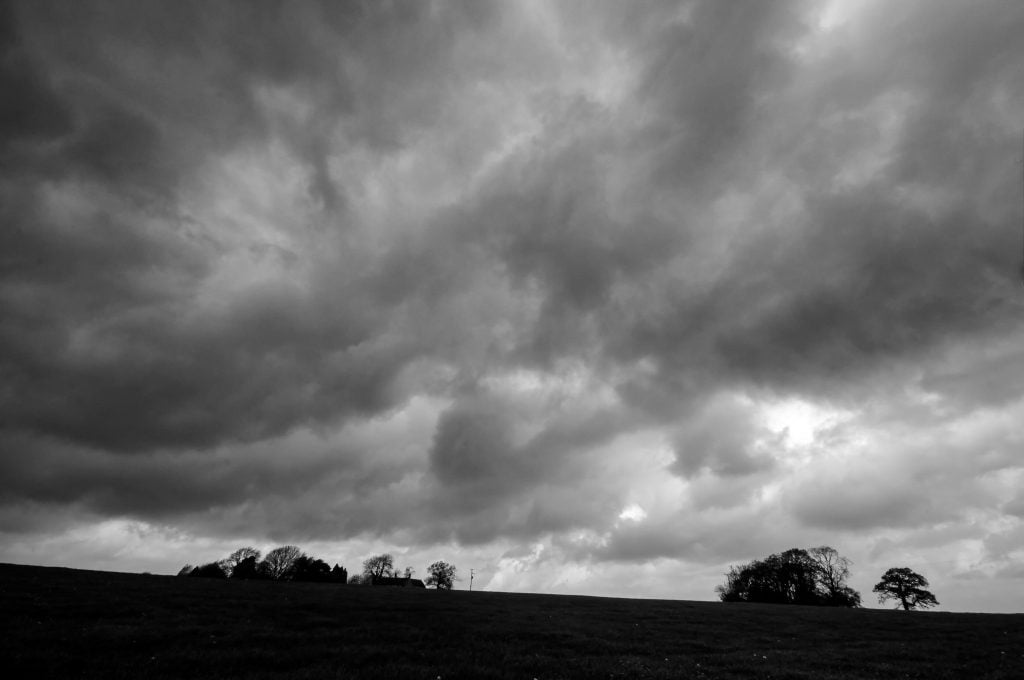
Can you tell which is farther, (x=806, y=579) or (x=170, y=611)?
(x=806, y=579)

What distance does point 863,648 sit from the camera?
98.2 feet

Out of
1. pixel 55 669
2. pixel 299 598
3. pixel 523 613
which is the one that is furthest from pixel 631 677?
pixel 299 598

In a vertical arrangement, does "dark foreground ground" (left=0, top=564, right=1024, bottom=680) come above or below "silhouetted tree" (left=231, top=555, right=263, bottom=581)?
above

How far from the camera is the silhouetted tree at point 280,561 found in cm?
16670

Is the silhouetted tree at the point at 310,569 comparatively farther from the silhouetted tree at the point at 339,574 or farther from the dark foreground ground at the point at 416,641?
the dark foreground ground at the point at 416,641

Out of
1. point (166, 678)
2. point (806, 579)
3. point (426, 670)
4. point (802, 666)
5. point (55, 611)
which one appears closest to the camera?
point (166, 678)

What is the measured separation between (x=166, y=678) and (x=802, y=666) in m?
26.2

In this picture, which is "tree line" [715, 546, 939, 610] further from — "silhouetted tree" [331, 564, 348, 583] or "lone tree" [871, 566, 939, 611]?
"silhouetted tree" [331, 564, 348, 583]

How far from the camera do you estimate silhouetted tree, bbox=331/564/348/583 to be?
6298 inches

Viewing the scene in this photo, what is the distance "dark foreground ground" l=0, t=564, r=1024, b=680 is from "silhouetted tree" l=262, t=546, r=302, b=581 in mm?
141174

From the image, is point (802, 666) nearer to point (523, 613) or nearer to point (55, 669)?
point (523, 613)

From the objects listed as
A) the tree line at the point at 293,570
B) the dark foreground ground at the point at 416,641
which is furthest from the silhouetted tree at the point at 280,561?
the dark foreground ground at the point at 416,641

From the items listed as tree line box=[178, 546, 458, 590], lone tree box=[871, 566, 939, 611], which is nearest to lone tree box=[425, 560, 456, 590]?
tree line box=[178, 546, 458, 590]

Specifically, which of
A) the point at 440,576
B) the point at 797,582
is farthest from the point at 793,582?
the point at 440,576
